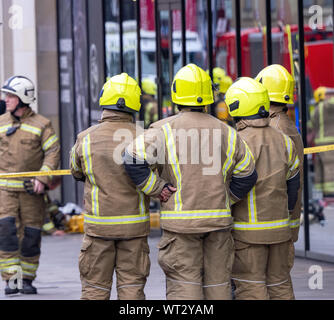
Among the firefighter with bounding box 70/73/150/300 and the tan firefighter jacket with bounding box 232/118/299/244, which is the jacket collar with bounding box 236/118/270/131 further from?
the firefighter with bounding box 70/73/150/300

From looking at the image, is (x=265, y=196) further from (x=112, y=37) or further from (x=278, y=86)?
(x=112, y=37)

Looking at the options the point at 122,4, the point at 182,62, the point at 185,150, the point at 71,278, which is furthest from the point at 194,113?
the point at 122,4

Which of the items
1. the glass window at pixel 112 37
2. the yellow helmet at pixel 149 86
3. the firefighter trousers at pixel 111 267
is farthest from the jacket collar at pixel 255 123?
the glass window at pixel 112 37

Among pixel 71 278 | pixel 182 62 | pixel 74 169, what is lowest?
pixel 71 278

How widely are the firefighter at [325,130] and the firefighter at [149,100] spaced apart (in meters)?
3.22

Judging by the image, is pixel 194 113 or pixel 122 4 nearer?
pixel 194 113

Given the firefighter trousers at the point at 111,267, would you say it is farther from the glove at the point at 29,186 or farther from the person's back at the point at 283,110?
the glove at the point at 29,186

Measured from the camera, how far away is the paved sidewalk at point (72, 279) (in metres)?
8.63

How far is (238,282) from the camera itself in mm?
6762

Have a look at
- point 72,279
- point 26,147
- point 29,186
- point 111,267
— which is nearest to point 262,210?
point 111,267

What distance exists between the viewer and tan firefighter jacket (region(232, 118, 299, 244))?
264 inches

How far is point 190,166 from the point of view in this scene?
20.7ft

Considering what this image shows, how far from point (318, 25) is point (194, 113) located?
4.74m

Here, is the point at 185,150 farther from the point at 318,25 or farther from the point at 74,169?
the point at 318,25
